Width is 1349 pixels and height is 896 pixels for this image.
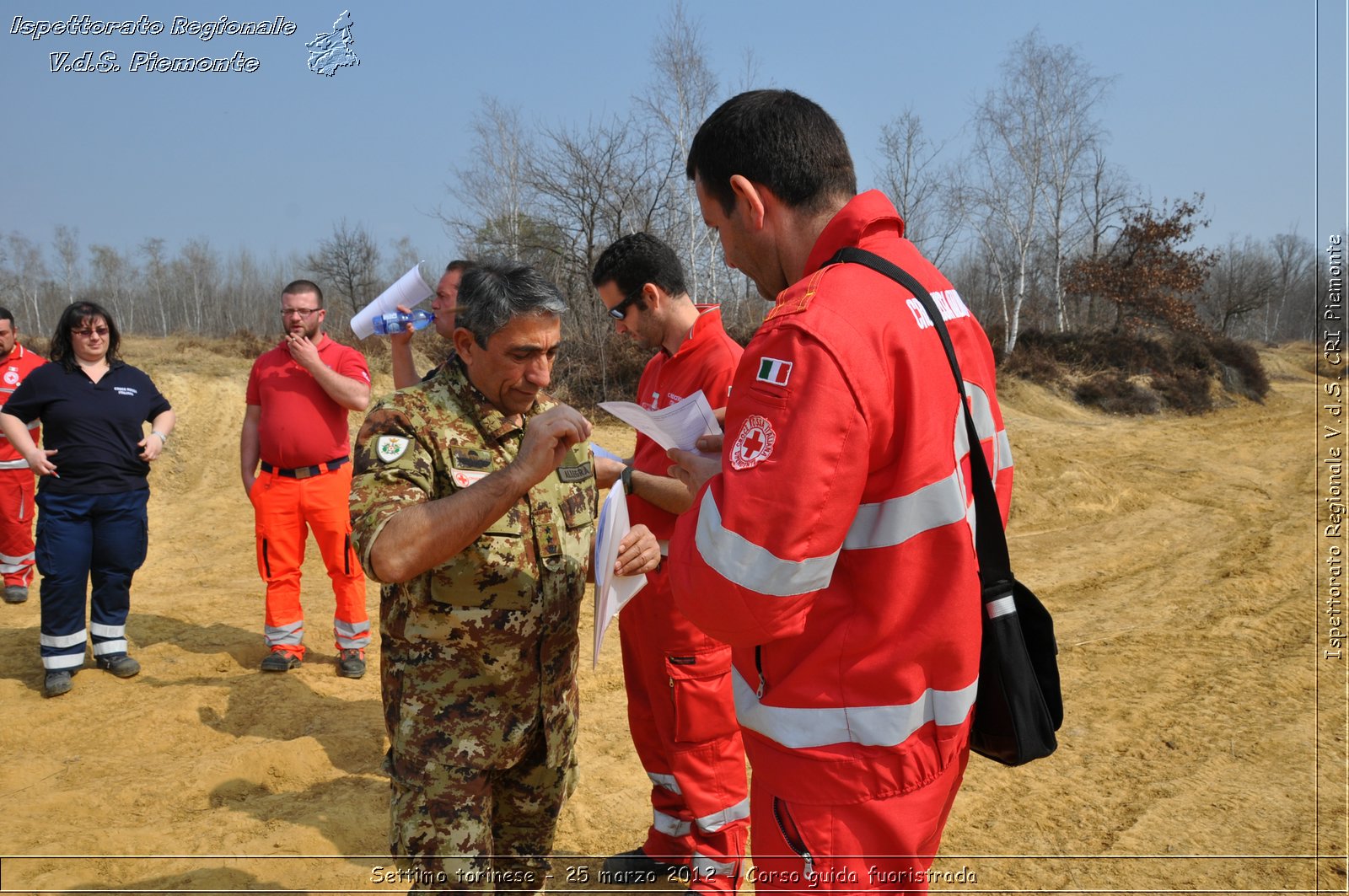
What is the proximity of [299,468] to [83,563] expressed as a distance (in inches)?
60.6

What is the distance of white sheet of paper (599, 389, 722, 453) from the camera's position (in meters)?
2.39

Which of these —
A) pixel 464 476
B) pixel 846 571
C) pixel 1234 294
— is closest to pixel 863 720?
pixel 846 571

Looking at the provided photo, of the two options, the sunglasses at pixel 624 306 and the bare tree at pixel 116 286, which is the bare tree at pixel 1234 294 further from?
the bare tree at pixel 116 286

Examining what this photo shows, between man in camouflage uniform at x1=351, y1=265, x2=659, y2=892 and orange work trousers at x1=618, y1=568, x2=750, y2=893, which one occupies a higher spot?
man in camouflage uniform at x1=351, y1=265, x2=659, y2=892

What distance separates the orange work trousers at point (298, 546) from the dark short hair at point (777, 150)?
4.91 metres

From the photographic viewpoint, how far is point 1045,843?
399cm

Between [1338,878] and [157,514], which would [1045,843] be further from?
[157,514]

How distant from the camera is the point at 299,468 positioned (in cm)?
594

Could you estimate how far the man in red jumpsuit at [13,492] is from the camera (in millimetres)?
7309

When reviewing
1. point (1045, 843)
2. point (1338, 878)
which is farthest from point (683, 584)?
point (1338, 878)

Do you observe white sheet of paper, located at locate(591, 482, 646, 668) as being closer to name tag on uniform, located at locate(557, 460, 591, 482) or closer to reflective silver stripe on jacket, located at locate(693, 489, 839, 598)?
name tag on uniform, located at locate(557, 460, 591, 482)

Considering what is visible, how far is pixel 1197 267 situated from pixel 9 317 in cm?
2878

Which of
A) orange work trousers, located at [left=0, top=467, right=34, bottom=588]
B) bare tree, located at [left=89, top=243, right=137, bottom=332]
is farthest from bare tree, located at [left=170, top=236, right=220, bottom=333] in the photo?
Answer: orange work trousers, located at [left=0, top=467, right=34, bottom=588]

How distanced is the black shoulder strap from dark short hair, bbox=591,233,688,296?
2.18 meters
